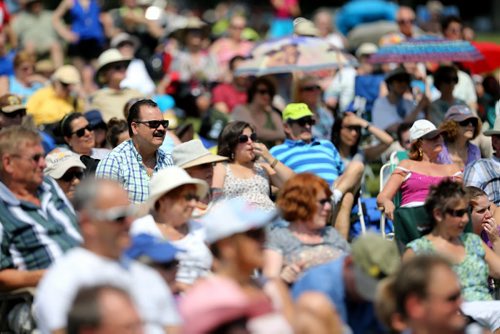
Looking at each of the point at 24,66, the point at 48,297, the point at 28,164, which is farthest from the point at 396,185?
the point at 24,66

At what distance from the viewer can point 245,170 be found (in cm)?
1063

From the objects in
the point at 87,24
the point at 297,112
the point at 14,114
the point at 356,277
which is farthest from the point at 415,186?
the point at 87,24

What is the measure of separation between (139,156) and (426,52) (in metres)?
4.95

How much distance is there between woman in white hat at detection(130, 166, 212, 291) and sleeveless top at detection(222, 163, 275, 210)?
204 centimetres

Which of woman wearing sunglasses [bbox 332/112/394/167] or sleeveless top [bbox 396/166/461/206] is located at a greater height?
sleeveless top [bbox 396/166/461/206]

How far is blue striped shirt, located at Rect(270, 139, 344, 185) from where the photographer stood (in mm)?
11773

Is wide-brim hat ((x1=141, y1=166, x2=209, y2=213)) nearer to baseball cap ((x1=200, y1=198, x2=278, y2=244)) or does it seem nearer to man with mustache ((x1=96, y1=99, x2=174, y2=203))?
baseball cap ((x1=200, y1=198, x2=278, y2=244))

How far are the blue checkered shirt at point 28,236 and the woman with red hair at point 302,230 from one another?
1.36m

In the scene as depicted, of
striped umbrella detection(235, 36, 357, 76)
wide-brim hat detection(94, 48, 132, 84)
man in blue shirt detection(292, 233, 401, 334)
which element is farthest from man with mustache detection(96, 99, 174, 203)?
wide-brim hat detection(94, 48, 132, 84)

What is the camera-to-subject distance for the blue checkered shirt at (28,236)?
803 centimetres

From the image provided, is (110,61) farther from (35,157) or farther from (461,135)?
(35,157)

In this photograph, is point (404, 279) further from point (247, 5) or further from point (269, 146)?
point (247, 5)

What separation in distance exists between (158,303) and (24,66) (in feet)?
31.4

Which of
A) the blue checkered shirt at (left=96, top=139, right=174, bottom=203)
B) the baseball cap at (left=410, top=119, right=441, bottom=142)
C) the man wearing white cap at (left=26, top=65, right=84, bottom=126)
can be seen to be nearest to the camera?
the blue checkered shirt at (left=96, top=139, right=174, bottom=203)
